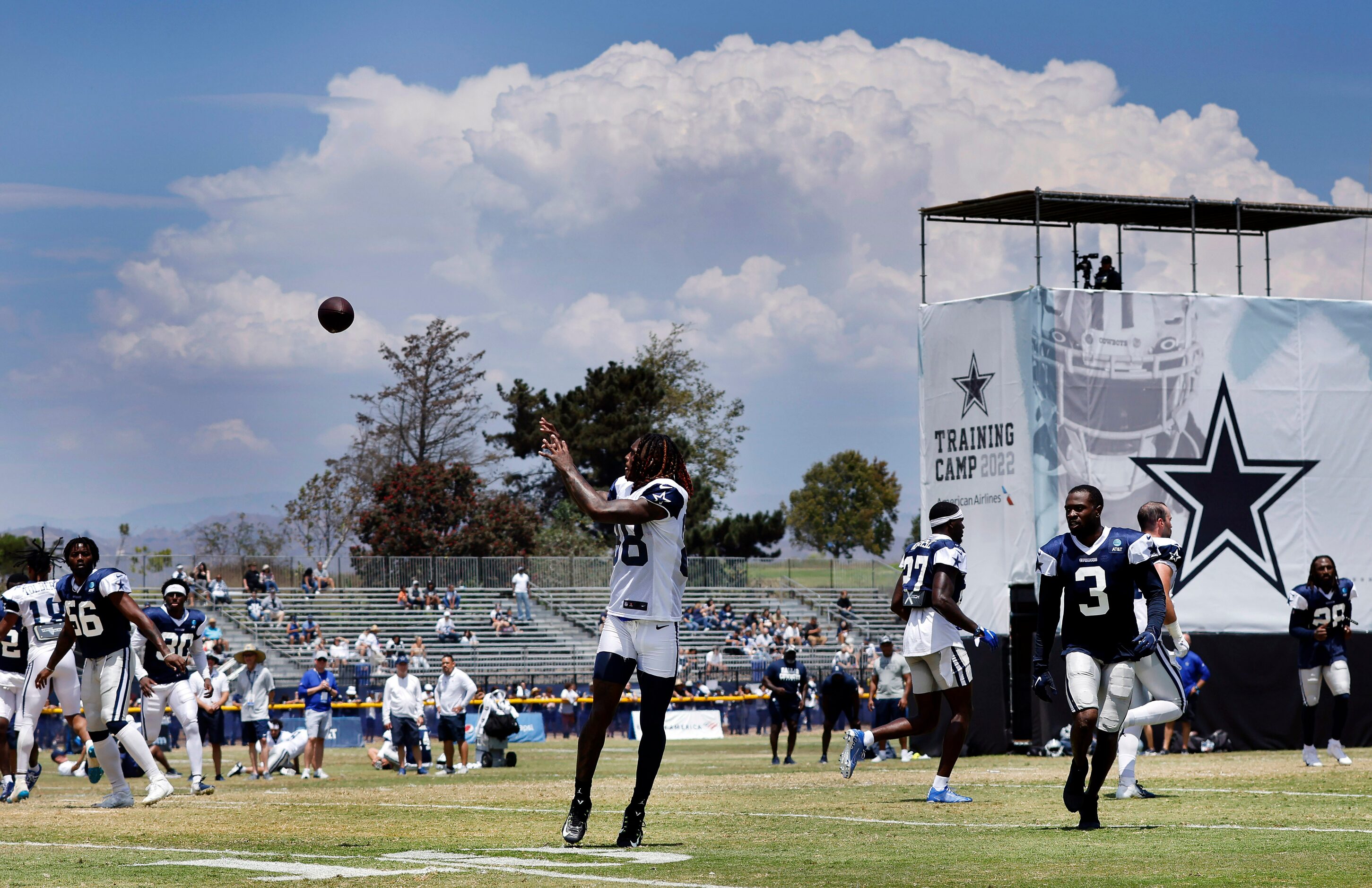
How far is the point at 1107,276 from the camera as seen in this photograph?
967 inches

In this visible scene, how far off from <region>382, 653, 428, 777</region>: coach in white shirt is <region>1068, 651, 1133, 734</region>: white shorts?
533 inches

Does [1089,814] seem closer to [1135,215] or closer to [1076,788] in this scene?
[1076,788]

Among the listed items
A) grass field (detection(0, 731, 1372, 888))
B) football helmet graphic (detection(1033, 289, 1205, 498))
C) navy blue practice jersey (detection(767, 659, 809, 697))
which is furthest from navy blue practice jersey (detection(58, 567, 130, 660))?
football helmet graphic (detection(1033, 289, 1205, 498))

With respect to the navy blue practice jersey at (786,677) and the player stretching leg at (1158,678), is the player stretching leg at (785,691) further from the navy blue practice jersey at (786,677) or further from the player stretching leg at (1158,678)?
the player stretching leg at (1158,678)

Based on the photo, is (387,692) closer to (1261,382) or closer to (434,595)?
(1261,382)

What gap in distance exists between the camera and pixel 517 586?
1850 inches

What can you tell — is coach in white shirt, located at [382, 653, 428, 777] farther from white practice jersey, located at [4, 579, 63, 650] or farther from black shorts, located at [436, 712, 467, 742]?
white practice jersey, located at [4, 579, 63, 650]

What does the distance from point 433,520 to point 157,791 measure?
5120 centimetres

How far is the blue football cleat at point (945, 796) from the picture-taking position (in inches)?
481

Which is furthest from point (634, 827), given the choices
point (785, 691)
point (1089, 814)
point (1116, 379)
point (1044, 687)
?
point (1116, 379)

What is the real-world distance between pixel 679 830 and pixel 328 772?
13.5m

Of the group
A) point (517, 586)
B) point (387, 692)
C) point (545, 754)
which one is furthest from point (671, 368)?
point (387, 692)

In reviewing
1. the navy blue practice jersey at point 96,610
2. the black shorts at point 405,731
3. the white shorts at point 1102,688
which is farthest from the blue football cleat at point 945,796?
the black shorts at point 405,731

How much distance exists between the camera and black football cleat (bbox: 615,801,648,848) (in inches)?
337
